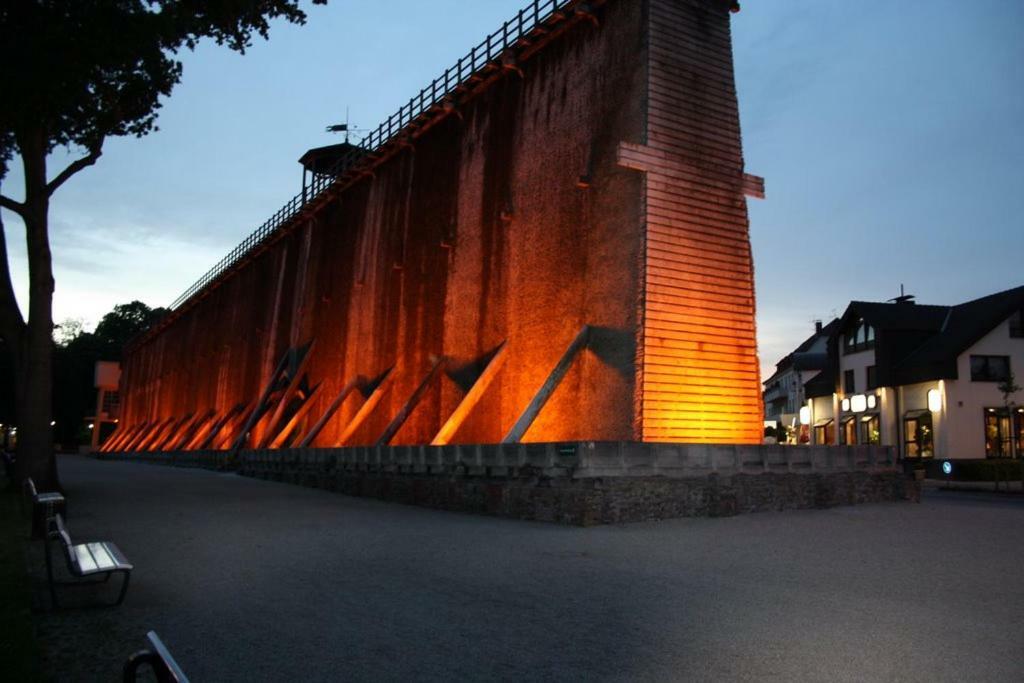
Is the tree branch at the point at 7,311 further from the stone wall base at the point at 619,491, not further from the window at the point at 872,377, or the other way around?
the window at the point at 872,377

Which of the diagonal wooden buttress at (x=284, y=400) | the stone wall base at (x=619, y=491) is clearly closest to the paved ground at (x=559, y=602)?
the stone wall base at (x=619, y=491)

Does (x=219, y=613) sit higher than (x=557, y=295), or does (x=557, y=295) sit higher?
(x=557, y=295)

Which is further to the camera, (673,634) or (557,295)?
(557,295)

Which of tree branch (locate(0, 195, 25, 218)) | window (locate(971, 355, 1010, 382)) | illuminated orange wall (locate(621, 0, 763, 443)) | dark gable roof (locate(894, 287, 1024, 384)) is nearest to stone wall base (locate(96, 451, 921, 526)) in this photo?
illuminated orange wall (locate(621, 0, 763, 443))

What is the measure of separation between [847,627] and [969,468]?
29.6m

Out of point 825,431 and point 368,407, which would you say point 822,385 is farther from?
point 368,407

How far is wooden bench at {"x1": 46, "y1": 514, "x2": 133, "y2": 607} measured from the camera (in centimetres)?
569

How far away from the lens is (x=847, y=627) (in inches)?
239

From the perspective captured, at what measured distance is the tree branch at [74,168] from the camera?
53.0 feet

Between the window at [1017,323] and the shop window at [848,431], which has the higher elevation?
the window at [1017,323]

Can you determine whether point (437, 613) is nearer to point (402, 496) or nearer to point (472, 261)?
point (402, 496)

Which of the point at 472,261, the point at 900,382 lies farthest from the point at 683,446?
the point at 900,382

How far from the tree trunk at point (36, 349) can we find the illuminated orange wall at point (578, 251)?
423 inches

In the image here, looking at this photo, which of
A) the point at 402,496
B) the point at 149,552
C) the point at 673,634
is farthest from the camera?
the point at 402,496
